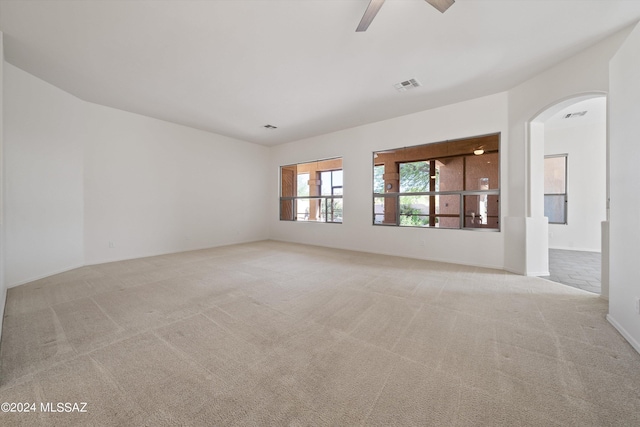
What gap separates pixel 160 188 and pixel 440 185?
6.38m

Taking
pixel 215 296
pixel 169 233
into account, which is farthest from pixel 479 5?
pixel 169 233

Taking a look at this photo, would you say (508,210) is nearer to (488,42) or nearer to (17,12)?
(488,42)

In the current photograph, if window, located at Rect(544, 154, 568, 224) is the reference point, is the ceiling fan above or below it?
above

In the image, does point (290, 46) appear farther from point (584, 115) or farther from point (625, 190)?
point (584, 115)

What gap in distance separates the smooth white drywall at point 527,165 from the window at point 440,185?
1.06 feet

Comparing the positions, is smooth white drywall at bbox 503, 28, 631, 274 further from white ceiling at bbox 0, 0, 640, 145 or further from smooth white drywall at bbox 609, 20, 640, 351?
smooth white drywall at bbox 609, 20, 640, 351

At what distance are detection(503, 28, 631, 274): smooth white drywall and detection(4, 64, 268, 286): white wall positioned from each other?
644cm

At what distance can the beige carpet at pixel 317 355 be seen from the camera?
4.25 feet

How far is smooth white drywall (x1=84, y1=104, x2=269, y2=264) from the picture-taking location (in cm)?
461

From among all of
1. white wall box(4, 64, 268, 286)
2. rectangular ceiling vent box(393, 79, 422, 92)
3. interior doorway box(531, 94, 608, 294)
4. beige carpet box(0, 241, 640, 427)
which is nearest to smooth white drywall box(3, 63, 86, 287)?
white wall box(4, 64, 268, 286)

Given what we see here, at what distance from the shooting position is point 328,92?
4.10 metres

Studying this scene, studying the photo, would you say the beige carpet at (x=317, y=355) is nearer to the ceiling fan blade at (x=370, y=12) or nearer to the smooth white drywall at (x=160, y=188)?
the smooth white drywall at (x=160, y=188)

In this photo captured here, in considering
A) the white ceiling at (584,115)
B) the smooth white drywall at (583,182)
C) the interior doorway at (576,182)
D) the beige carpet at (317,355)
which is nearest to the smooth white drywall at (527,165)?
the beige carpet at (317,355)

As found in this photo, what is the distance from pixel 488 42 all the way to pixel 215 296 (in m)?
4.49
